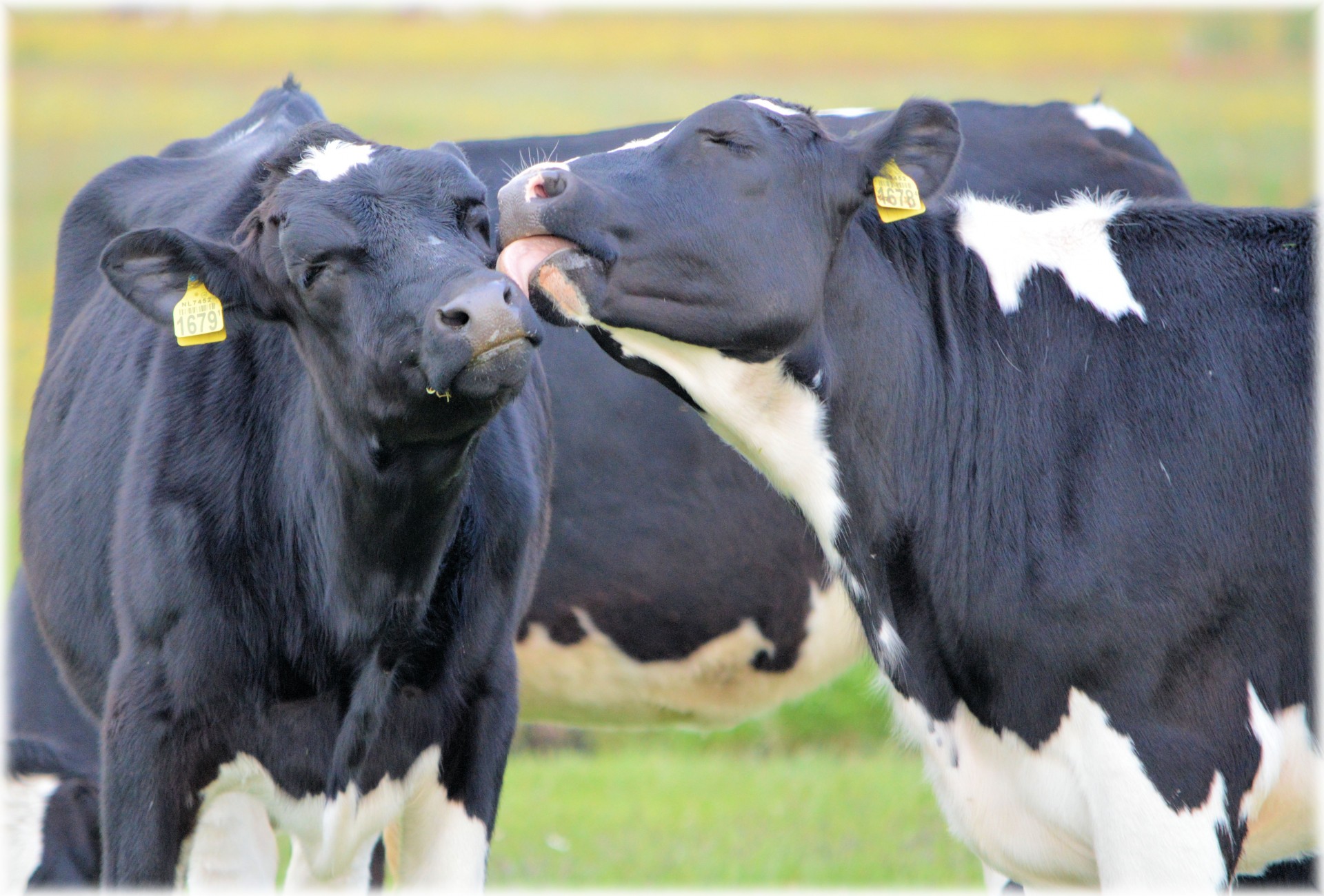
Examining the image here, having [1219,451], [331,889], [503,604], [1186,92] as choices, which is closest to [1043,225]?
[1219,451]

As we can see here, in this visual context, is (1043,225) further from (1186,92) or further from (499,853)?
(1186,92)

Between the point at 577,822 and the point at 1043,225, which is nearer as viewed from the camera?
the point at 1043,225

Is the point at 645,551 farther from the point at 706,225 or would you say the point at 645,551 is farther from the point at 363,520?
Result: the point at 706,225

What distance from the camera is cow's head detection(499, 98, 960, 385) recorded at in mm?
3740

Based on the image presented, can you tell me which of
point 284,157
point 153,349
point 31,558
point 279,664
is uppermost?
point 284,157

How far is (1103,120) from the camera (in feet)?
20.9

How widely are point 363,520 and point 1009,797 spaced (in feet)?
6.11

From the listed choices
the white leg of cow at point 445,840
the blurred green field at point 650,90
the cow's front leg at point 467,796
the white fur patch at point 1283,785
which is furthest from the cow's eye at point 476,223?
the blurred green field at point 650,90

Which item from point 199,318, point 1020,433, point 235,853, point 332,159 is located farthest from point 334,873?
point 1020,433

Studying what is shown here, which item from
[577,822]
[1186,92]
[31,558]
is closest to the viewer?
[31,558]

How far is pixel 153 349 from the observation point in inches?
184

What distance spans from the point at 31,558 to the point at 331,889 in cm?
155

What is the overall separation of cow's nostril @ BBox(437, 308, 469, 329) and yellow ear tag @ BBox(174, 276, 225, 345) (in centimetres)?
78

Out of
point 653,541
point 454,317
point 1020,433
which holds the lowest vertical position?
point 653,541
